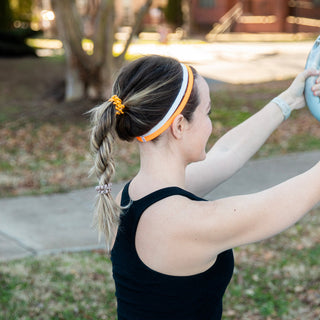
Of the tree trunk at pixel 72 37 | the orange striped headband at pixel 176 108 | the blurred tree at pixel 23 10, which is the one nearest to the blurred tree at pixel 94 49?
the tree trunk at pixel 72 37

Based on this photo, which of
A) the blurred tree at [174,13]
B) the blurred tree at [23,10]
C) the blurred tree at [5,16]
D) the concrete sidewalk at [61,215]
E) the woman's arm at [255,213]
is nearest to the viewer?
the woman's arm at [255,213]

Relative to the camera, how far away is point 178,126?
6.05 ft

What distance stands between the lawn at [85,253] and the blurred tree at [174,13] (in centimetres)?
1658

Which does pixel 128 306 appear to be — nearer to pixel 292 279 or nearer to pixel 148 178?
pixel 148 178

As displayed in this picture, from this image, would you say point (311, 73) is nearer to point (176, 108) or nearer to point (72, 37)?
point (176, 108)

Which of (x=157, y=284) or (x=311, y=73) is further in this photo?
(x=311, y=73)

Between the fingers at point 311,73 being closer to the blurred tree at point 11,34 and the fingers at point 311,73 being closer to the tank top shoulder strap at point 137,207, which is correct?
the tank top shoulder strap at point 137,207

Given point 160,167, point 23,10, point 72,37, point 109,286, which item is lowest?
point 23,10

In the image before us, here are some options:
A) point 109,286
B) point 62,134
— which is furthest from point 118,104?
point 62,134

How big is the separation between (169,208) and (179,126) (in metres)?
0.27

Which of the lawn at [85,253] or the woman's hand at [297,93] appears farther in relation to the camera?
the lawn at [85,253]

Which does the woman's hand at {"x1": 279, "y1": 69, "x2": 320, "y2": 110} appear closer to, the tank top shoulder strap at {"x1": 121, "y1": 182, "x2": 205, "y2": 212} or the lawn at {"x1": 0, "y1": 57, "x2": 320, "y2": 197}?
the tank top shoulder strap at {"x1": 121, "y1": 182, "x2": 205, "y2": 212}

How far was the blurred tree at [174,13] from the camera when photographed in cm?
2905

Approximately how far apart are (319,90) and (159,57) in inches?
25.2
